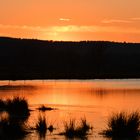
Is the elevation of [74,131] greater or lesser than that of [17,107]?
lesser

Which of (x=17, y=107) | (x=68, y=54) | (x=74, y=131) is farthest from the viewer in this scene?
(x=68, y=54)

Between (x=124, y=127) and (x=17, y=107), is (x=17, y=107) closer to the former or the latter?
(x=17, y=107)

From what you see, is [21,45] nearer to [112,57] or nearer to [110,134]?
[112,57]

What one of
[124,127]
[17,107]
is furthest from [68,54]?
[124,127]

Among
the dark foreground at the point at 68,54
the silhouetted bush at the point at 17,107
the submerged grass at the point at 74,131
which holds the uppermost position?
the dark foreground at the point at 68,54

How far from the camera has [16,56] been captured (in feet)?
436

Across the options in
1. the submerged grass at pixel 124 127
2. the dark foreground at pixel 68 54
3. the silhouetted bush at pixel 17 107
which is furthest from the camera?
the dark foreground at pixel 68 54

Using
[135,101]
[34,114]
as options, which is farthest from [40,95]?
[34,114]

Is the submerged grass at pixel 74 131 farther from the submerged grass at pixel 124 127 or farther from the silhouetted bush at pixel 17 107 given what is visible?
the silhouetted bush at pixel 17 107

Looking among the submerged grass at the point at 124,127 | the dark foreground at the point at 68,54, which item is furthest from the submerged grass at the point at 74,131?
the dark foreground at the point at 68,54

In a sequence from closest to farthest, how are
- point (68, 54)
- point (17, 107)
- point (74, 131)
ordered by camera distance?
point (74, 131)
point (17, 107)
point (68, 54)

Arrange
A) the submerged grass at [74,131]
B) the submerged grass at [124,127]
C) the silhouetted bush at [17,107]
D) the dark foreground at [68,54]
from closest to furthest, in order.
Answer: the submerged grass at [74,131], the submerged grass at [124,127], the silhouetted bush at [17,107], the dark foreground at [68,54]

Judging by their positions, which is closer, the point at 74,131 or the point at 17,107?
the point at 74,131

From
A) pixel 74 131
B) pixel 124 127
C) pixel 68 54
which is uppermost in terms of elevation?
pixel 68 54
